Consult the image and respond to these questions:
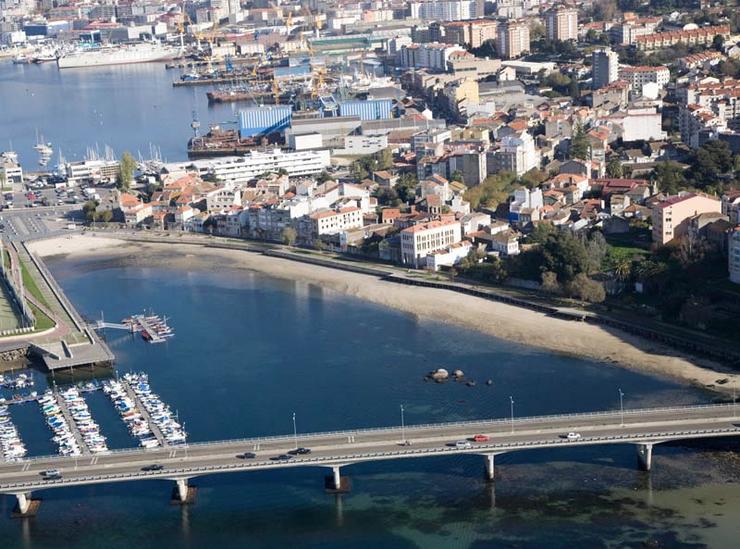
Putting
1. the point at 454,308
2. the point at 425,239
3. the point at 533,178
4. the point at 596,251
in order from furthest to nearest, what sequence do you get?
1. the point at 533,178
2. the point at 425,239
3. the point at 596,251
4. the point at 454,308

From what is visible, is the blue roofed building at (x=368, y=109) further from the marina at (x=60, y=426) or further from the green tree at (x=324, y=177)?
the marina at (x=60, y=426)

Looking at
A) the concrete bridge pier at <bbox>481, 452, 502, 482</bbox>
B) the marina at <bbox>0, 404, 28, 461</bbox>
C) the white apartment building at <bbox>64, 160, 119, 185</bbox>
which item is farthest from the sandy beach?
the marina at <bbox>0, 404, 28, 461</bbox>

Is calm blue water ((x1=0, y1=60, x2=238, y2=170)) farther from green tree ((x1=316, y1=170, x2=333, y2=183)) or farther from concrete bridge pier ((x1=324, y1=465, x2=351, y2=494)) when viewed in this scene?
concrete bridge pier ((x1=324, y1=465, x2=351, y2=494))

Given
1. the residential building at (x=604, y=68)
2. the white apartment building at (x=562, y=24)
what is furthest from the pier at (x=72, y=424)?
the white apartment building at (x=562, y=24)

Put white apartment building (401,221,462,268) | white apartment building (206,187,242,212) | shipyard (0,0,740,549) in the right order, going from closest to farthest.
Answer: shipyard (0,0,740,549)
white apartment building (401,221,462,268)
white apartment building (206,187,242,212)

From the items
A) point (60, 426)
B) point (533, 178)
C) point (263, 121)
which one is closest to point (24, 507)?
point (60, 426)

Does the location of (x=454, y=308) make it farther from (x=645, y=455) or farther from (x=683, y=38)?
(x=683, y=38)
